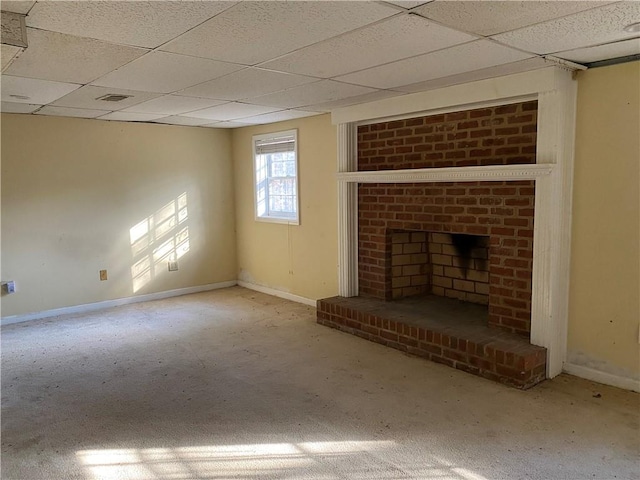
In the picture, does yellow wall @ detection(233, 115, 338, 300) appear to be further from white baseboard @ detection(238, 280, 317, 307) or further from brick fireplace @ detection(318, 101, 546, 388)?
brick fireplace @ detection(318, 101, 546, 388)

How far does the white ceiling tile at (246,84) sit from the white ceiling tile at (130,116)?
1.37 metres

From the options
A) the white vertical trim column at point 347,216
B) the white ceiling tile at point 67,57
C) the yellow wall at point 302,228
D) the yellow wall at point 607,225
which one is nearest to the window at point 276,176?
the yellow wall at point 302,228

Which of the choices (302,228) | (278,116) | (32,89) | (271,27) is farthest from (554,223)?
(32,89)

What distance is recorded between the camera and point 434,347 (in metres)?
3.63

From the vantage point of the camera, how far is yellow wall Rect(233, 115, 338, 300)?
16.7ft

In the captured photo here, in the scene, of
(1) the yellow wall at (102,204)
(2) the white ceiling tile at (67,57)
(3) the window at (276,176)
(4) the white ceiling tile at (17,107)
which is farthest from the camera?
(3) the window at (276,176)

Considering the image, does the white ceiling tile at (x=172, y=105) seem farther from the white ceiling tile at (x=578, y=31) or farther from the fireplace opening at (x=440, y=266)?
the white ceiling tile at (x=578, y=31)

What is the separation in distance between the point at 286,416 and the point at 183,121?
3.88 meters

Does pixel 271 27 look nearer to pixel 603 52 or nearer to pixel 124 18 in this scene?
pixel 124 18

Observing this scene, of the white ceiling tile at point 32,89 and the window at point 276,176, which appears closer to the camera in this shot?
the white ceiling tile at point 32,89

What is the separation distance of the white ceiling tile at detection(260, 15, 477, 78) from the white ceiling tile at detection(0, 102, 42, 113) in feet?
8.76

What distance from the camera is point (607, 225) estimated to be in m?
3.13

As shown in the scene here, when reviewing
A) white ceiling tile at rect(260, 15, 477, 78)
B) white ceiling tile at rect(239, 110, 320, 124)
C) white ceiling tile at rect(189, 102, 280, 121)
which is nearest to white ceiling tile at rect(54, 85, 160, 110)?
white ceiling tile at rect(189, 102, 280, 121)

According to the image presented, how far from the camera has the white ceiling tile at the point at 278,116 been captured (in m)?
4.91
